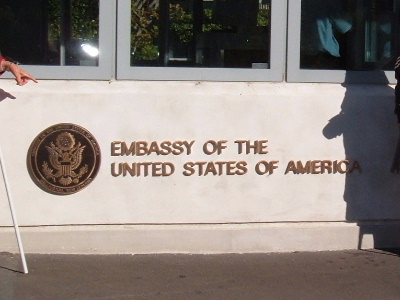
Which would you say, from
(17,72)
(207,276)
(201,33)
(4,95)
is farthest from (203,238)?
(17,72)

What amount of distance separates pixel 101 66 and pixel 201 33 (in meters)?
0.83

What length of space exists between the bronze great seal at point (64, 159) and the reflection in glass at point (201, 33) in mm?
733

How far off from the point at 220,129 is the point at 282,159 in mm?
556

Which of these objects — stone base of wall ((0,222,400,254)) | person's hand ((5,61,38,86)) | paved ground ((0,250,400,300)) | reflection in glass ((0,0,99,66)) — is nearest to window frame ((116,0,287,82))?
reflection in glass ((0,0,99,66))

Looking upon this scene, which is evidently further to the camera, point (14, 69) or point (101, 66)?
point (101, 66)

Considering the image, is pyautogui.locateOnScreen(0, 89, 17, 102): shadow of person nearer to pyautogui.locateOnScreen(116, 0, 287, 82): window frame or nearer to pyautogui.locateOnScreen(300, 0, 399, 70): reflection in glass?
pyautogui.locateOnScreen(116, 0, 287, 82): window frame

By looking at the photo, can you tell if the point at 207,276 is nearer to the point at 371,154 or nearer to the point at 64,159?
the point at 64,159

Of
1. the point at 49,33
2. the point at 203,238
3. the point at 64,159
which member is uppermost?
the point at 49,33

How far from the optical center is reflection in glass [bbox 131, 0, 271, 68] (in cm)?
Answer: 734

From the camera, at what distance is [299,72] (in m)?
7.44

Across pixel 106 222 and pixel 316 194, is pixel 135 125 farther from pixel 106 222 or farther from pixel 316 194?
pixel 316 194

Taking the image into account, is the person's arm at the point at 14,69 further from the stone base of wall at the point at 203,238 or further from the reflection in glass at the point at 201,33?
the stone base of wall at the point at 203,238

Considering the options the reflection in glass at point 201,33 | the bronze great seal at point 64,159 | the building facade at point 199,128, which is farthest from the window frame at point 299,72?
the bronze great seal at point 64,159

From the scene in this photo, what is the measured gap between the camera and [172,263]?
7.16 meters
